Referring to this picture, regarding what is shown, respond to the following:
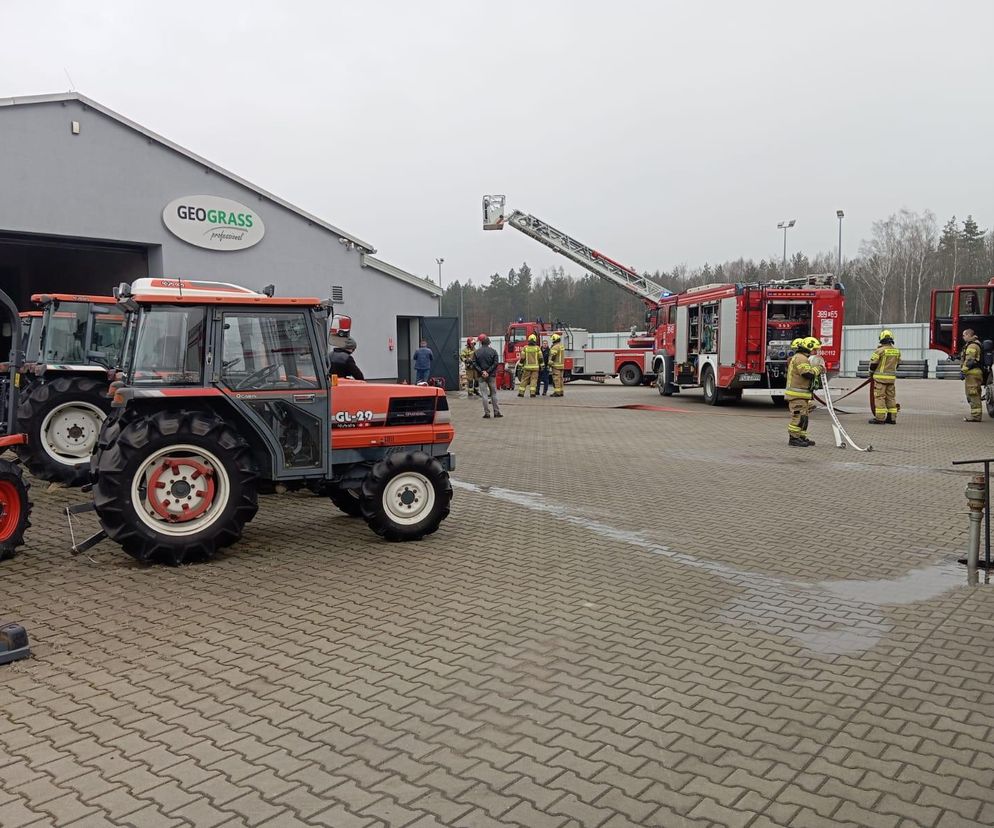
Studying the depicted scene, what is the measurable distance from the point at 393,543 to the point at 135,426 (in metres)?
2.27

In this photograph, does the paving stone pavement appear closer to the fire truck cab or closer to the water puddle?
the water puddle

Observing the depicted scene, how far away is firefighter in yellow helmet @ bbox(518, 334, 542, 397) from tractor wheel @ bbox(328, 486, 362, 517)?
15.6m

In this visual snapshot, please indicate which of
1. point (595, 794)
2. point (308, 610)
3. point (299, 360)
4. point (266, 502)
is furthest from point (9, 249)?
point (595, 794)

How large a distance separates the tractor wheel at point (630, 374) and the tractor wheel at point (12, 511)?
2767cm

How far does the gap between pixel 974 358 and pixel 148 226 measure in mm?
17160

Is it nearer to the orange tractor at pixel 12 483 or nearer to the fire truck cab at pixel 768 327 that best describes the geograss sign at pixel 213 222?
the fire truck cab at pixel 768 327

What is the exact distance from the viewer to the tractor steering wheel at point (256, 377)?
6.42 m

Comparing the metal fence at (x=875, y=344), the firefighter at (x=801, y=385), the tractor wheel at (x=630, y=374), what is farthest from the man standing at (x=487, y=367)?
the metal fence at (x=875, y=344)

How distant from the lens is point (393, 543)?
698 centimetres

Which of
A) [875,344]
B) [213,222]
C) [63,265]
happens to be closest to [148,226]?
[213,222]

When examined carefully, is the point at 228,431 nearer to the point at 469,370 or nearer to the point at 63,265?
the point at 469,370

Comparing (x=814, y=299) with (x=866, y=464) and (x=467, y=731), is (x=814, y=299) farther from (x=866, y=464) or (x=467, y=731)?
(x=467, y=731)

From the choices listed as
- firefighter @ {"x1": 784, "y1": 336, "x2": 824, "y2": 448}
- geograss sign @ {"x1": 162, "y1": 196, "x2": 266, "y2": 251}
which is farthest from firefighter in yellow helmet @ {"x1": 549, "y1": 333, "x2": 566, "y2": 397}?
firefighter @ {"x1": 784, "y1": 336, "x2": 824, "y2": 448}

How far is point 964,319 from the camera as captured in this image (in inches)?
693
